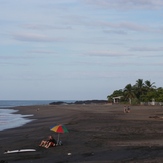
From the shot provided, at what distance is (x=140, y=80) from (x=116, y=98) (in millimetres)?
17612

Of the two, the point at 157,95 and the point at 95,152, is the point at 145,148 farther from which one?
the point at 157,95

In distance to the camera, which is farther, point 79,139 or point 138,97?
point 138,97

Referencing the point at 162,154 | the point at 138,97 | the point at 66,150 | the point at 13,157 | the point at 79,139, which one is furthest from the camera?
the point at 138,97

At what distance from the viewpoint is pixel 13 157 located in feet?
55.5

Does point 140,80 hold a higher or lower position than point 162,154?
higher

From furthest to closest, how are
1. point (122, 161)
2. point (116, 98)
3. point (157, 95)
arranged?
point (116, 98) < point (157, 95) < point (122, 161)

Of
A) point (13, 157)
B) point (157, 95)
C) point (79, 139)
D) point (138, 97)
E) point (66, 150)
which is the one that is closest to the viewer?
point (13, 157)

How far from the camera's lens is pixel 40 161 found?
1578 centimetres

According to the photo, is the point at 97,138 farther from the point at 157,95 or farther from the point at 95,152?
the point at 157,95

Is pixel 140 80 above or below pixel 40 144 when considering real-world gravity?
above

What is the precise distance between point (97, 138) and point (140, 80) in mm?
94277

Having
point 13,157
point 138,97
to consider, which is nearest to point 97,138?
point 13,157

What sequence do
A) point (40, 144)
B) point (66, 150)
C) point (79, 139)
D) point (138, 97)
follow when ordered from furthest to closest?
point (138, 97) → point (79, 139) → point (40, 144) → point (66, 150)

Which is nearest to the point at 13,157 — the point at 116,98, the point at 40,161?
the point at 40,161
